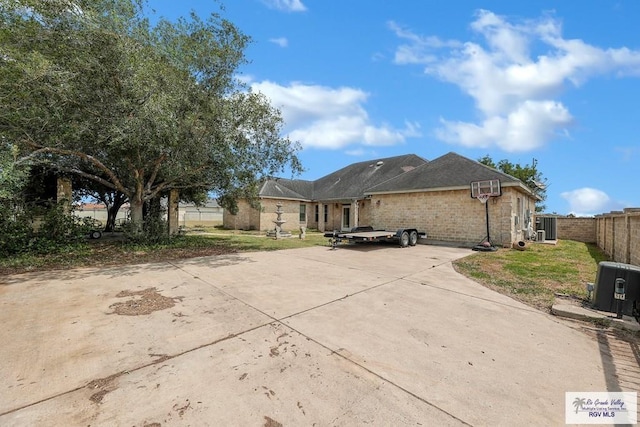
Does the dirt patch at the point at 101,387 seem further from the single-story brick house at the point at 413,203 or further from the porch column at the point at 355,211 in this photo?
the porch column at the point at 355,211

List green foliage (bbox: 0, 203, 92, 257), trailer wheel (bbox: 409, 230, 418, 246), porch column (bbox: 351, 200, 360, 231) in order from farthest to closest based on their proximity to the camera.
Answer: porch column (bbox: 351, 200, 360, 231)
trailer wheel (bbox: 409, 230, 418, 246)
green foliage (bbox: 0, 203, 92, 257)

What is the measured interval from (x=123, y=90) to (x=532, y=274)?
40.9 ft

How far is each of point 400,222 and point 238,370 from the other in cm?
1520

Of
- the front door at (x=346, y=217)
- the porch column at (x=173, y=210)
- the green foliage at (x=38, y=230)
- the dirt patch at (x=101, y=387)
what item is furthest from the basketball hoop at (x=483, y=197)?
the green foliage at (x=38, y=230)

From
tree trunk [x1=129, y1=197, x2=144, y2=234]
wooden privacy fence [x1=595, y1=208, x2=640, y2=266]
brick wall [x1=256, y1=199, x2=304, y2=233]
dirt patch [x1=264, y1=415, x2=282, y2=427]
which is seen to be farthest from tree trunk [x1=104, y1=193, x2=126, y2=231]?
wooden privacy fence [x1=595, y1=208, x2=640, y2=266]

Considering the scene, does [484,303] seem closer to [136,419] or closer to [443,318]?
[443,318]

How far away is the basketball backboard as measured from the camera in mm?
13062

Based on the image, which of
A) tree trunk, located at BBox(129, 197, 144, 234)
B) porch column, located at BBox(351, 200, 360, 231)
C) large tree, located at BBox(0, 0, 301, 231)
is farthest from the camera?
porch column, located at BBox(351, 200, 360, 231)

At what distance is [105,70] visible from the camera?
788 cm

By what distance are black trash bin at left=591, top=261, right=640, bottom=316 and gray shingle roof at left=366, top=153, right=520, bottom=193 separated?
31.6 feet

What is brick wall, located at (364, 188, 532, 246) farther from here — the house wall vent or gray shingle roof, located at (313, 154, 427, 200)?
gray shingle roof, located at (313, 154, 427, 200)

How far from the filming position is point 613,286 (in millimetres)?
4457

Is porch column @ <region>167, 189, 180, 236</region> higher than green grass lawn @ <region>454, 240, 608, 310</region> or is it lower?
higher

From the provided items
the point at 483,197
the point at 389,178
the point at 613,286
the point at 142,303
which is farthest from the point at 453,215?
the point at 142,303
